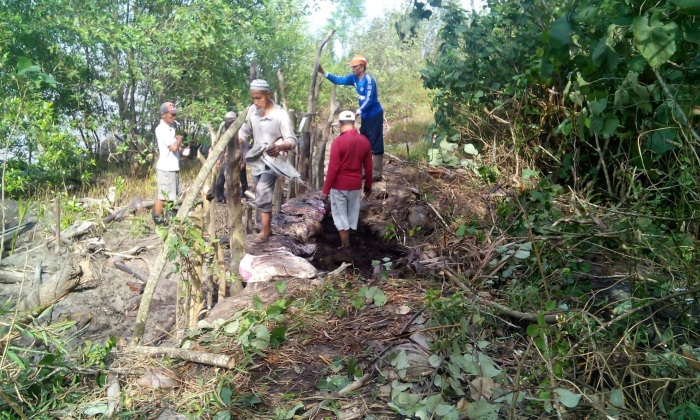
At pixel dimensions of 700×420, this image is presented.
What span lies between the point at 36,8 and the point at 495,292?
816 cm

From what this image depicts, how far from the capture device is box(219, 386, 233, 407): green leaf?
3156mm

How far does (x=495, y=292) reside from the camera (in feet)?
13.4

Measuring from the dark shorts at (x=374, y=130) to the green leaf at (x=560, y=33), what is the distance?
5414 millimetres

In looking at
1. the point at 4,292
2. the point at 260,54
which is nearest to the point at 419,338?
the point at 4,292

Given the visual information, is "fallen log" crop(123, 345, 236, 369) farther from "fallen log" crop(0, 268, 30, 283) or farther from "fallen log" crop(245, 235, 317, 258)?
"fallen log" crop(0, 268, 30, 283)

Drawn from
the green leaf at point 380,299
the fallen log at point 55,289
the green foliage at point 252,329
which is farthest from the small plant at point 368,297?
the fallen log at point 55,289

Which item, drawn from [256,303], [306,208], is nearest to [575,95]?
[256,303]

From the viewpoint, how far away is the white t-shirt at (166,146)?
24.0ft

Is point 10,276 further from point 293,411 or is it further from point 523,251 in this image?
point 523,251

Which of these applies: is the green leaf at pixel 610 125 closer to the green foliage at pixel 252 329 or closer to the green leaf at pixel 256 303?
the green foliage at pixel 252 329

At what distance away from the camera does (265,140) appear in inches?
241

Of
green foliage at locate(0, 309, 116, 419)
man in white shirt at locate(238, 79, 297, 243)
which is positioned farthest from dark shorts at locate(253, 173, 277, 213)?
green foliage at locate(0, 309, 116, 419)

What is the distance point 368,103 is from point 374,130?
0.41m

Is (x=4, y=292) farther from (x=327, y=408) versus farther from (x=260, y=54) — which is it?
(x=260, y=54)
